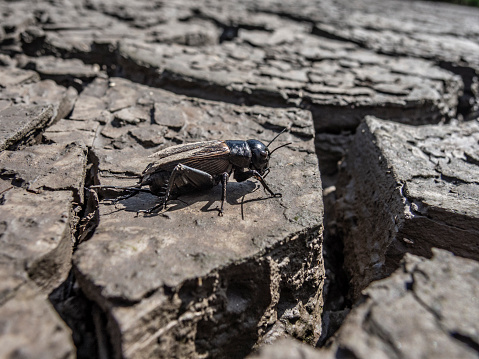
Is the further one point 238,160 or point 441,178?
point 441,178

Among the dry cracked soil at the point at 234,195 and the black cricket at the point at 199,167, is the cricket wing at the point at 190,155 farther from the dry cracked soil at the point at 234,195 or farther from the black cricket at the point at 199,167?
the dry cracked soil at the point at 234,195

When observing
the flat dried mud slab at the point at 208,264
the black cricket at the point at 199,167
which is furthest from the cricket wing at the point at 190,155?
the flat dried mud slab at the point at 208,264

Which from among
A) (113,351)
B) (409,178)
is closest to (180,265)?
(113,351)

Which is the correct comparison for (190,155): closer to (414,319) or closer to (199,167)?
(199,167)

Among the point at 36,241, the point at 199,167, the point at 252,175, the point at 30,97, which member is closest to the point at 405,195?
the point at 252,175

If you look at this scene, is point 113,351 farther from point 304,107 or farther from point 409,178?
point 304,107
